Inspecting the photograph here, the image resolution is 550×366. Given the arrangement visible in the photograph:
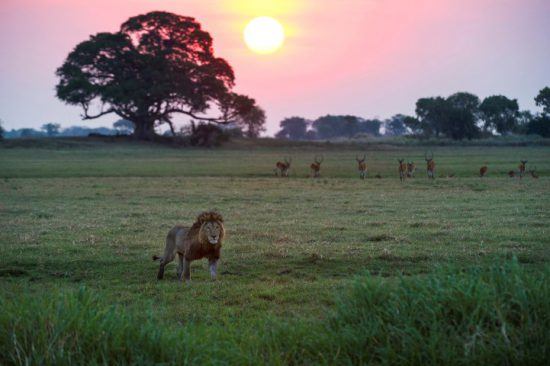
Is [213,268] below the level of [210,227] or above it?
below

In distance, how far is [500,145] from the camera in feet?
280

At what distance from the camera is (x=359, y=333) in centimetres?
640

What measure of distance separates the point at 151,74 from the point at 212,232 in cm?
6465

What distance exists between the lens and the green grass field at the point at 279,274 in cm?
614

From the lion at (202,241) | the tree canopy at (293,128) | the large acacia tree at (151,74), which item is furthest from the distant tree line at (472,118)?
the lion at (202,241)

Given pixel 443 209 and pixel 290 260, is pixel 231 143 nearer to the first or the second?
pixel 443 209

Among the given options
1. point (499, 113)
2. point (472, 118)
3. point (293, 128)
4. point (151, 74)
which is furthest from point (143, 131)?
point (293, 128)

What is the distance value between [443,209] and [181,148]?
183 feet

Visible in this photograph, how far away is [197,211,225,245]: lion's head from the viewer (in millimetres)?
9727

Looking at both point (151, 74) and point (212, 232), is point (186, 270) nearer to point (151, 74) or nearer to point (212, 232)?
point (212, 232)

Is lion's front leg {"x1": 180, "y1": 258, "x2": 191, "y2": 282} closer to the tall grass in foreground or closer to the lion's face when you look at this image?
the lion's face

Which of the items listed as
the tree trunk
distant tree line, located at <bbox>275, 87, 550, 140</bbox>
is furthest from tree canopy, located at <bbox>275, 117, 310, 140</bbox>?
the tree trunk

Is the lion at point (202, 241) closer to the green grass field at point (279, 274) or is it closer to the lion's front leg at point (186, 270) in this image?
the lion's front leg at point (186, 270)

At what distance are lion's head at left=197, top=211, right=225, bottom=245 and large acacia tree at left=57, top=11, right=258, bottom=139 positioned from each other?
62.3 meters
